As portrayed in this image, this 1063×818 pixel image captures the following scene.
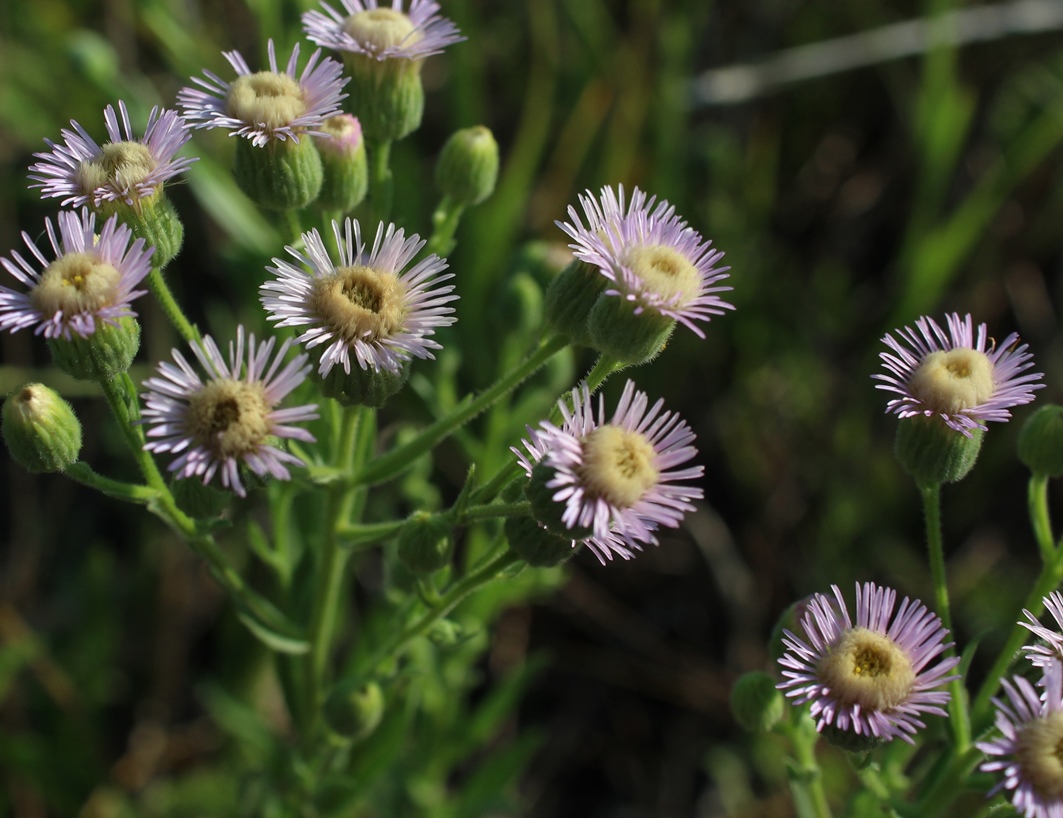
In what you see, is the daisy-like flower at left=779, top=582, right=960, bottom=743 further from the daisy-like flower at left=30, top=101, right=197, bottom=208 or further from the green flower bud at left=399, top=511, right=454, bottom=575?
the daisy-like flower at left=30, top=101, right=197, bottom=208

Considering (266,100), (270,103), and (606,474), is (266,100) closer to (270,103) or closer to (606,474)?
(270,103)

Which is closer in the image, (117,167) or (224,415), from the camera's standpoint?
(224,415)

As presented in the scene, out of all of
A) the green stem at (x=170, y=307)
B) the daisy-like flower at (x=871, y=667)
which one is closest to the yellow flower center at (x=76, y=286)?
the green stem at (x=170, y=307)

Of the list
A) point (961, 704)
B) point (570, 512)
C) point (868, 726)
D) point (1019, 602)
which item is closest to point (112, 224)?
point (570, 512)

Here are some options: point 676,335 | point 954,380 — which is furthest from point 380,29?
point 676,335

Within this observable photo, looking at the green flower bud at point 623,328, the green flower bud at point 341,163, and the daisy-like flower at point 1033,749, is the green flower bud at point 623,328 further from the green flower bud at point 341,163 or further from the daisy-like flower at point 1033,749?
the daisy-like flower at point 1033,749

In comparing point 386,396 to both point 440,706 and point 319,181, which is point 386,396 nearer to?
point 319,181

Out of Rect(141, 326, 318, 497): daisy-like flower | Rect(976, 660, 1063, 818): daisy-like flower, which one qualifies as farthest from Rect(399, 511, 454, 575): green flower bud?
Rect(976, 660, 1063, 818): daisy-like flower

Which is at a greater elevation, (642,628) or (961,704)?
(961,704)

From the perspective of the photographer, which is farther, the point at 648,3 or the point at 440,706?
the point at 648,3
